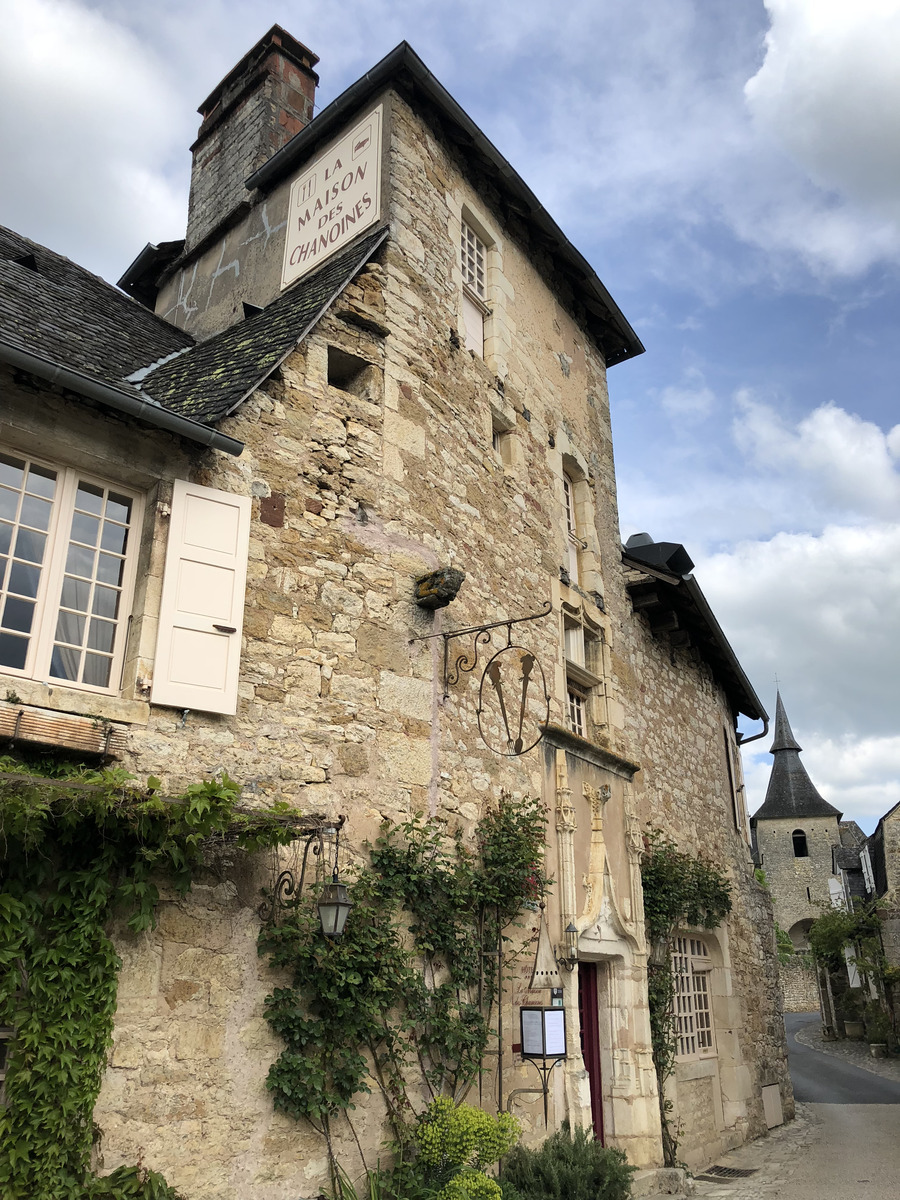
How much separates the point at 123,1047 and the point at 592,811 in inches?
188

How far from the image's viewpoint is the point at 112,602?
498cm

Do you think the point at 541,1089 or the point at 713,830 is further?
the point at 713,830

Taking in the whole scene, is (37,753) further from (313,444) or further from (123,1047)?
(313,444)

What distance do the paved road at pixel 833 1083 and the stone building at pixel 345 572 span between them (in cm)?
437

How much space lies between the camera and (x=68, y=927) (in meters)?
4.14

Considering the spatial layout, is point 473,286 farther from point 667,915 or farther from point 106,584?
point 667,915

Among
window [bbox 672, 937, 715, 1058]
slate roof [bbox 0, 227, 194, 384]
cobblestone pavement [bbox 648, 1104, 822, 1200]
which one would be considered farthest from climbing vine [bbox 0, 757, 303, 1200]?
window [bbox 672, 937, 715, 1058]

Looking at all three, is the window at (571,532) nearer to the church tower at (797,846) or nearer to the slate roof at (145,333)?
the slate roof at (145,333)

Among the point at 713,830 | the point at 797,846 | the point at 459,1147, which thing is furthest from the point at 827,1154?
the point at 797,846

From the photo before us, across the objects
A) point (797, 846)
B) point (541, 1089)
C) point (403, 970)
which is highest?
point (797, 846)

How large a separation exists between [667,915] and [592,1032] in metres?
1.67

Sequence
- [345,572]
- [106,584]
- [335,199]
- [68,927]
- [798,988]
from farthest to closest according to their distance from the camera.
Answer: [798,988]
[335,199]
[345,572]
[106,584]
[68,927]

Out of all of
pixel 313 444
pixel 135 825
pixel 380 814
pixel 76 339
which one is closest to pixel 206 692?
pixel 135 825

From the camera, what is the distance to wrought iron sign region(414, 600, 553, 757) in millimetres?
6711
